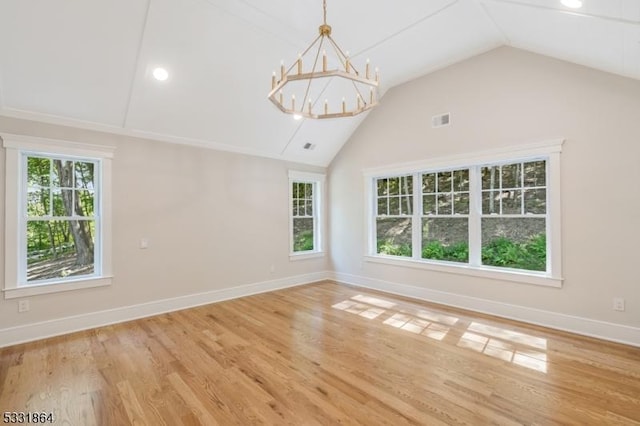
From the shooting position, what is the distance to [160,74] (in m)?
3.54

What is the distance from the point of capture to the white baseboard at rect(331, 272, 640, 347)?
3.13 metres

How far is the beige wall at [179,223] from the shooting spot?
3.68 metres

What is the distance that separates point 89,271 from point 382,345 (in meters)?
3.78

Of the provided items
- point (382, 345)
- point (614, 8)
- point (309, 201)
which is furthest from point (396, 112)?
point (382, 345)

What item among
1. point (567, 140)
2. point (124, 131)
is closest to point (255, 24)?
point (124, 131)

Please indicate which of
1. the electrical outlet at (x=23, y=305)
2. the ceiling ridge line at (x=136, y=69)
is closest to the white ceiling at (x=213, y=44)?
the ceiling ridge line at (x=136, y=69)

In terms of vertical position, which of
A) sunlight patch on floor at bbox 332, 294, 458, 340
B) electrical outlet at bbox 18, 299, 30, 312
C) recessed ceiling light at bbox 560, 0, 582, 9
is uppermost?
recessed ceiling light at bbox 560, 0, 582, 9

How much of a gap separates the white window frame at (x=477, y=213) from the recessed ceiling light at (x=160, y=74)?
139 inches

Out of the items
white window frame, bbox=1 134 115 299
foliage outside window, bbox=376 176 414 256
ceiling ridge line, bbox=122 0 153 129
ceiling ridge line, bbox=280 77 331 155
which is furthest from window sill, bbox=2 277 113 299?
foliage outside window, bbox=376 176 414 256

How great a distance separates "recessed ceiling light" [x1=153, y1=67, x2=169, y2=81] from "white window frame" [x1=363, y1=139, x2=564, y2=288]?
3539 millimetres

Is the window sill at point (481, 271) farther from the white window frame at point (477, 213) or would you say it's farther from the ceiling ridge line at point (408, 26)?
the ceiling ridge line at point (408, 26)

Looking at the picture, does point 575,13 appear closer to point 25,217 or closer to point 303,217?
point 303,217

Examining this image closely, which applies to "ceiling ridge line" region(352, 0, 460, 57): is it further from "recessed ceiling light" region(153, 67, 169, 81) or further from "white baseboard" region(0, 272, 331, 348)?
"white baseboard" region(0, 272, 331, 348)

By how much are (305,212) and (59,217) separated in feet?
12.8
